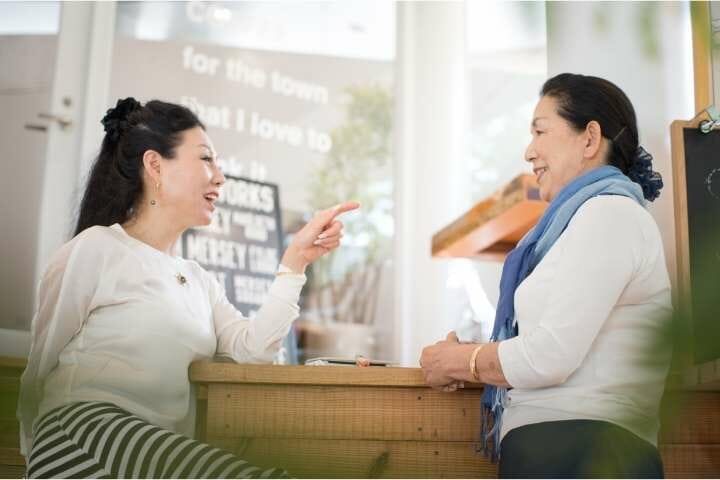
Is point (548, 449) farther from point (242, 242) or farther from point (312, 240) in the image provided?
point (242, 242)

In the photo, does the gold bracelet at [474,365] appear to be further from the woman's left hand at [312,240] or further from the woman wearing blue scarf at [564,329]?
the woman's left hand at [312,240]

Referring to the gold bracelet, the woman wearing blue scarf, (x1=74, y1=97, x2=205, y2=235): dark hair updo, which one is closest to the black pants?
the woman wearing blue scarf

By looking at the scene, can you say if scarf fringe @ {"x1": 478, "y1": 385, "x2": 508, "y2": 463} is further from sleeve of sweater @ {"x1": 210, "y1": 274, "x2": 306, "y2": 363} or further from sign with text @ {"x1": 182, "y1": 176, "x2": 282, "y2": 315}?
sign with text @ {"x1": 182, "y1": 176, "x2": 282, "y2": 315}

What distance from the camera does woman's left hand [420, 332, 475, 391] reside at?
5.17 ft

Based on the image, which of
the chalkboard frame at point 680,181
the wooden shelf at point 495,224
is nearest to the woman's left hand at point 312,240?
the chalkboard frame at point 680,181

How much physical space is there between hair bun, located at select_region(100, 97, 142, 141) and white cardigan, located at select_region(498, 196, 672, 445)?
46.5 inches

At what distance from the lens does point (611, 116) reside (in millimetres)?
1774

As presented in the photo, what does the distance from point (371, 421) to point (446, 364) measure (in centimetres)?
22

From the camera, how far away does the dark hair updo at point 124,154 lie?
2.14 meters

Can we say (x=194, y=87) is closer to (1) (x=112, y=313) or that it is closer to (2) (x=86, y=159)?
(2) (x=86, y=159)

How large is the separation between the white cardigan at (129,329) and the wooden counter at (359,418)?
15cm

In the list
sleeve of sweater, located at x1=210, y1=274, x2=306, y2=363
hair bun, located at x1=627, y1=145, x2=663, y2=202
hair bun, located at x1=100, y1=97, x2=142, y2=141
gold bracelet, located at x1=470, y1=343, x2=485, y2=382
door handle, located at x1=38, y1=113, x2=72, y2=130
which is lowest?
gold bracelet, located at x1=470, y1=343, x2=485, y2=382

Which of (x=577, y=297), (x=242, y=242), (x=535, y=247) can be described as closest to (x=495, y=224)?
(x=535, y=247)

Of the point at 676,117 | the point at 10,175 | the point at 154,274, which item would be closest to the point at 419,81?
the point at 10,175
